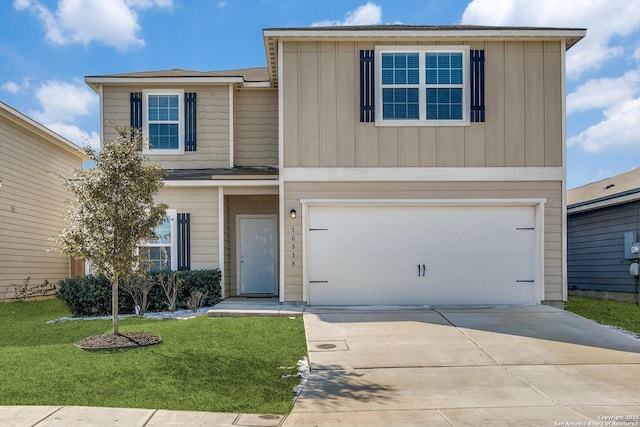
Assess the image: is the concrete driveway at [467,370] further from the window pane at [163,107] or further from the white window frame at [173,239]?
the window pane at [163,107]

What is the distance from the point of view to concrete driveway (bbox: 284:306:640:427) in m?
5.48

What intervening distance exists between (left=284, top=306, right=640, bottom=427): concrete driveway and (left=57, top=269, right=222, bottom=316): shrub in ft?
9.14

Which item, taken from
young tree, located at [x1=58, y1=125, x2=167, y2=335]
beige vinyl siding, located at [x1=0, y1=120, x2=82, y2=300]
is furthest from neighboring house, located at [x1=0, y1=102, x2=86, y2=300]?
young tree, located at [x1=58, y1=125, x2=167, y2=335]

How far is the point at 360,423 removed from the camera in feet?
17.2

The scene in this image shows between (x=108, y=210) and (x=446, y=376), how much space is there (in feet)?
16.5

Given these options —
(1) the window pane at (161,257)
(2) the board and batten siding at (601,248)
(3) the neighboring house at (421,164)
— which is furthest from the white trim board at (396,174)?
(2) the board and batten siding at (601,248)

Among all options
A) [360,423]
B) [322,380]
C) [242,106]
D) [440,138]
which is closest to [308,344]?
[322,380]

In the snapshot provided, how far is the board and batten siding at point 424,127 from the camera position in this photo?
11.5m

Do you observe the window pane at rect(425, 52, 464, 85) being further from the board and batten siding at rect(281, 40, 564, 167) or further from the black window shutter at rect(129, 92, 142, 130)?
the black window shutter at rect(129, 92, 142, 130)

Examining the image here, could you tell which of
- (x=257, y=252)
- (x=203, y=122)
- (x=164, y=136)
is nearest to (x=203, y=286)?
(x=257, y=252)

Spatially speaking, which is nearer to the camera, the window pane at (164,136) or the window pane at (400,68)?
the window pane at (400,68)

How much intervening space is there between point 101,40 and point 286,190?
710cm

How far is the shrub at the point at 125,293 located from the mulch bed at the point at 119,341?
3235 mm

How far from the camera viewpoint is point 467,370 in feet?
23.2
